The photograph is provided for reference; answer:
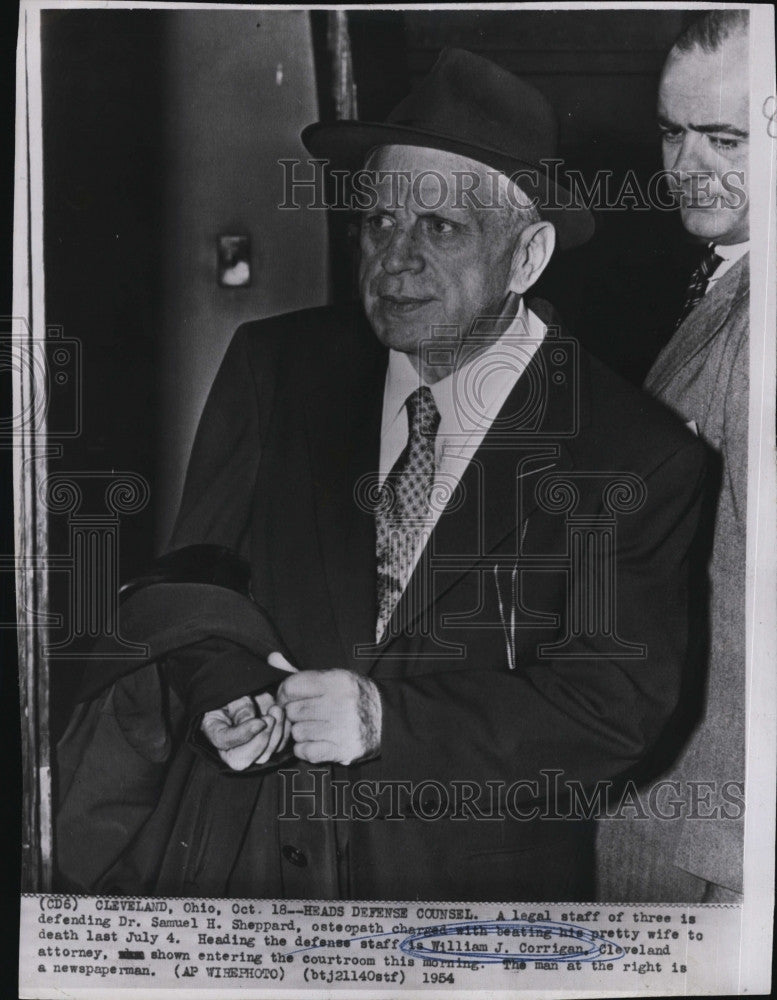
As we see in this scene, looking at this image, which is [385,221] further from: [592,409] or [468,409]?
[592,409]

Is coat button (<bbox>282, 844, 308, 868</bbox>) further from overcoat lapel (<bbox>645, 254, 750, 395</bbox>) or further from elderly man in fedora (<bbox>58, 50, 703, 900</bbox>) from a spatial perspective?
overcoat lapel (<bbox>645, 254, 750, 395</bbox>)

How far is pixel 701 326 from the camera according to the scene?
1687 millimetres

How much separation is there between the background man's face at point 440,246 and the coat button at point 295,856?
0.80 meters

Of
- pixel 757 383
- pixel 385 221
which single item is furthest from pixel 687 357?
pixel 385 221

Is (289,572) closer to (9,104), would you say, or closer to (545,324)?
(545,324)

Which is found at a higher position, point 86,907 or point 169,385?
point 169,385

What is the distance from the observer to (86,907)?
1747 millimetres

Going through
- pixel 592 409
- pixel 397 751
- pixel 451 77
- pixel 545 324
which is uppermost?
pixel 451 77

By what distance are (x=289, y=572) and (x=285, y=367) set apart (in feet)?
1.00

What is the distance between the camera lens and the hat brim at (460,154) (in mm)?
1649

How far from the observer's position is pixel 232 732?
1.68 m

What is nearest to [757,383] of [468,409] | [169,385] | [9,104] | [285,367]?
[468,409]

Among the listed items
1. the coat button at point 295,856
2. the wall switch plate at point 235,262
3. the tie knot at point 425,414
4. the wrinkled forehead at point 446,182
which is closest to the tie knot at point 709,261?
the wrinkled forehead at point 446,182

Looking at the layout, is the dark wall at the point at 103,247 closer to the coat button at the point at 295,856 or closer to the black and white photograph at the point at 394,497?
the black and white photograph at the point at 394,497
